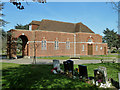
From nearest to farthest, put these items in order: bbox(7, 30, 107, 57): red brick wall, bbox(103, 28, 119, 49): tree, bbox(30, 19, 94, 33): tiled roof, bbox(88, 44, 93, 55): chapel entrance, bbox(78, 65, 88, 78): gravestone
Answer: bbox(78, 65, 88, 78): gravestone → bbox(7, 30, 107, 57): red brick wall → bbox(30, 19, 94, 33): tiled roof → bbox(88, 44, 93, 55): chapel entrance → bbox(103, 28, 119, 49): tree

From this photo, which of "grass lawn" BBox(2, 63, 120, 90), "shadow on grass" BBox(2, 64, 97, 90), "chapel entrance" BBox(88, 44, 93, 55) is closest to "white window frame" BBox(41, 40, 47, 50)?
"chapel entrance" BBox(88, 44, 93, 55)

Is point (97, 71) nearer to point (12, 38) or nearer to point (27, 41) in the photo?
point (12, 38)

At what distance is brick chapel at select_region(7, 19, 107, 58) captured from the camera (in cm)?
2923

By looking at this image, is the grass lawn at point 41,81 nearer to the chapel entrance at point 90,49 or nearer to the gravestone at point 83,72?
the gravestone at point 83,72

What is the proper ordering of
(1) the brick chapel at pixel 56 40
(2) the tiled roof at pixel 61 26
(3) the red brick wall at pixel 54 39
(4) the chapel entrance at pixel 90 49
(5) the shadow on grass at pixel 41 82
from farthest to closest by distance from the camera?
(4) the chapel entrance at pixel 90 49 < (2) the tiled roof at pixel 61 26 < (3) the red brick wall at pixel 54 39 < (1) the brick chapel at pixel 56 40 < (5) the shadow on grass at pixel 41 82

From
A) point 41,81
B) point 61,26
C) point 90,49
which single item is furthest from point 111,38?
point 41,81

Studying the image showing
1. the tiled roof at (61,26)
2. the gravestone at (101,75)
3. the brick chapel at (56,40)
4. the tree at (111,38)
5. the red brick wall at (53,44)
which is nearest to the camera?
the gravestone at (101,75)

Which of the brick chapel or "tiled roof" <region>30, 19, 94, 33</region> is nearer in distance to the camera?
the brick chapel

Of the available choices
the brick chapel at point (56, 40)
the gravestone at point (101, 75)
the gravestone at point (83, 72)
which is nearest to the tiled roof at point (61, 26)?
the brick chapel at point (56, 40)

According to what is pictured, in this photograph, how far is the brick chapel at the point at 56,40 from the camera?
2923 centimetres

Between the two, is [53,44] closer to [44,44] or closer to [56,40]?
[56,40]

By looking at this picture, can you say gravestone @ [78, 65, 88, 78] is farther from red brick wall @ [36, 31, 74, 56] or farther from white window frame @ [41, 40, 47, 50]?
white window frame @ [41, 40, 47, 50]

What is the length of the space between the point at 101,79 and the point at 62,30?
94.1 ft

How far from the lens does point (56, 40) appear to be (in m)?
32.7
